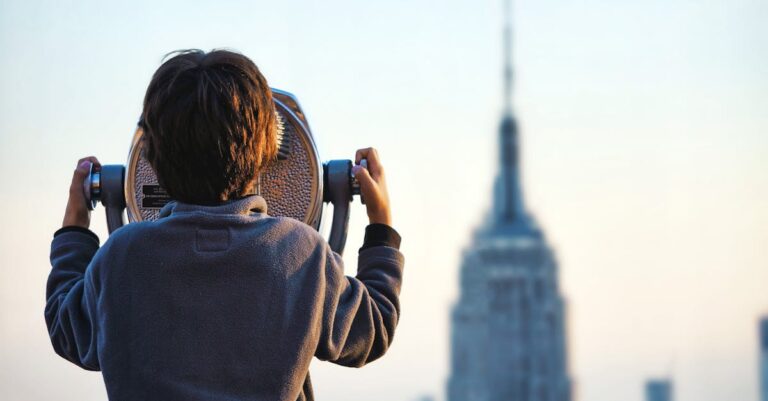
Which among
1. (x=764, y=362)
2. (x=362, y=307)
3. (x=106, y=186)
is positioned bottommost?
(x=764, y=362)

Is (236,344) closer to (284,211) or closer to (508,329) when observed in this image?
(284,211)

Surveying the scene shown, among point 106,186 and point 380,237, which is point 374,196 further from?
point 106,186

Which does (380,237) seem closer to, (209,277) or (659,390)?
(209,277)

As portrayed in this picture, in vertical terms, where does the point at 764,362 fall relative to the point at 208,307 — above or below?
below

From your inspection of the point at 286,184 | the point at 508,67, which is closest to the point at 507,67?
the point at 508,67

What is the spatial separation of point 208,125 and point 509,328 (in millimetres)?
59584

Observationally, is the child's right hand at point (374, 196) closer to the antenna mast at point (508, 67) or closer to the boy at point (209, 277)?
the boy at point (209, 277)

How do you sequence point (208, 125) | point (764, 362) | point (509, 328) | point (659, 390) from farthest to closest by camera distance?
point (659, 390)
point (764, 362)
point (509, 328)
point (208, 125)

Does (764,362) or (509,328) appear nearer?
(509,328)

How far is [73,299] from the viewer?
1095 millimetres

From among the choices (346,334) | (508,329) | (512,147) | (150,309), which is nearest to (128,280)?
(150,309)

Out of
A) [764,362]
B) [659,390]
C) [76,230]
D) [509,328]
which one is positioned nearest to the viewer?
[76,230]

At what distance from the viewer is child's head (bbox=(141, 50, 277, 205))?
1.06m

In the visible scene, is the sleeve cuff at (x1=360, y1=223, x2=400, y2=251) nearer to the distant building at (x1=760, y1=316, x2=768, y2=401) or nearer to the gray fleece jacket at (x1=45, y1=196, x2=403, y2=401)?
the gray fleece jacket at (x1=45, y1=196, x2=403, y2=401)
